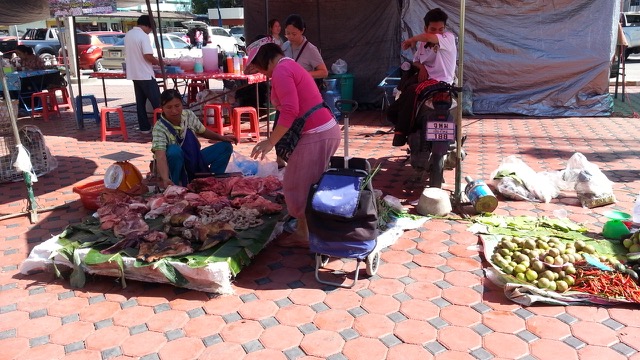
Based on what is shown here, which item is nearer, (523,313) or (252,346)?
(252,346)

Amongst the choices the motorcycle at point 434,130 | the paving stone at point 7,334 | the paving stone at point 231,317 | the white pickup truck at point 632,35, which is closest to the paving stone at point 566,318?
the paving stone at point 231,317

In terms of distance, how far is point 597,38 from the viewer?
9531 mm

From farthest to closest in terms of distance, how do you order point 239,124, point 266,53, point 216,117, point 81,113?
point 81,113 → point 216,117 → point 239,124 → point 266,53

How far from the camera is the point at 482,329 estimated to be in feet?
10.2

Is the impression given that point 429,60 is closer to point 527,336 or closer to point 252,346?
point 527,336

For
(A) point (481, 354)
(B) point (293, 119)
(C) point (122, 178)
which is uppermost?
(B) point (293, 119)

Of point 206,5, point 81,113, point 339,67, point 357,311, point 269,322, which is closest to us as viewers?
point 269,322

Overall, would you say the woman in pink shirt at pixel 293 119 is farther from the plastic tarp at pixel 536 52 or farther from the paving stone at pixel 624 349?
the plastic tarp at pixel 536 52

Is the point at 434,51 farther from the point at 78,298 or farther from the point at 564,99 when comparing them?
the point at 564,99

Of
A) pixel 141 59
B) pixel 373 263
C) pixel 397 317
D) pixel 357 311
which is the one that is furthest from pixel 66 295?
pixel 141 59

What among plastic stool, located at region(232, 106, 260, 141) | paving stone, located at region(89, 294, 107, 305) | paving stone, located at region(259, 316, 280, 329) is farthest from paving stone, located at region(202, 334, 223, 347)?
plastic stool, located at region(232, 106, 260, 141)

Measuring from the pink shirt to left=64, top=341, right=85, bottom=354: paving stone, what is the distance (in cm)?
189

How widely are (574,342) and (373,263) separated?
1397 mm

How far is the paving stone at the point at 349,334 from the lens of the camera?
304 centimetres
